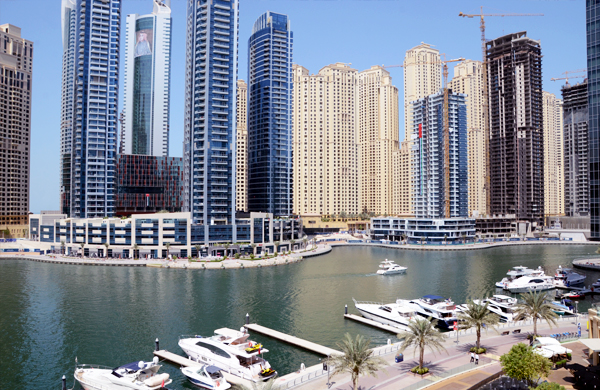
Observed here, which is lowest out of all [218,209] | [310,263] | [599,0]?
[310,263]

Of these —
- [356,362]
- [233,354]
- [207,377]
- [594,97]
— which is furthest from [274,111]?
[356,362]

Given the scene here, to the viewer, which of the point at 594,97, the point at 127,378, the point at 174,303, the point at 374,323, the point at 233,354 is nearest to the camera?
the point at 127,378

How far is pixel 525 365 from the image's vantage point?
34031mm

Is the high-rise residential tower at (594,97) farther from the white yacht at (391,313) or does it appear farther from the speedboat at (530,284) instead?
the white yacht at (391,313)

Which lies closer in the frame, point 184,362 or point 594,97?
point 184,362

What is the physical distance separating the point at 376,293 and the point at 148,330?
148 ft

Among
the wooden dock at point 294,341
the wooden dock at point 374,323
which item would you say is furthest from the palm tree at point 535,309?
the wooden dock at point 294,341

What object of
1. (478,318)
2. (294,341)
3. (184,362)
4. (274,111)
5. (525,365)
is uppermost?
(274,111)

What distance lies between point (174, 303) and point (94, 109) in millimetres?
120006

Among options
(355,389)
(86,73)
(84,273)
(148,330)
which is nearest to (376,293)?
(148,330)

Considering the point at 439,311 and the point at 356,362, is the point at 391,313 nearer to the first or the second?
the point at 439,311

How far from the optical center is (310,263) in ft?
455

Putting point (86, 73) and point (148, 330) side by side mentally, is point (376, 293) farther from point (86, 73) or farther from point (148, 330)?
point (86, 73)

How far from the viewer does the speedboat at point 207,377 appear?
41.9 meters
